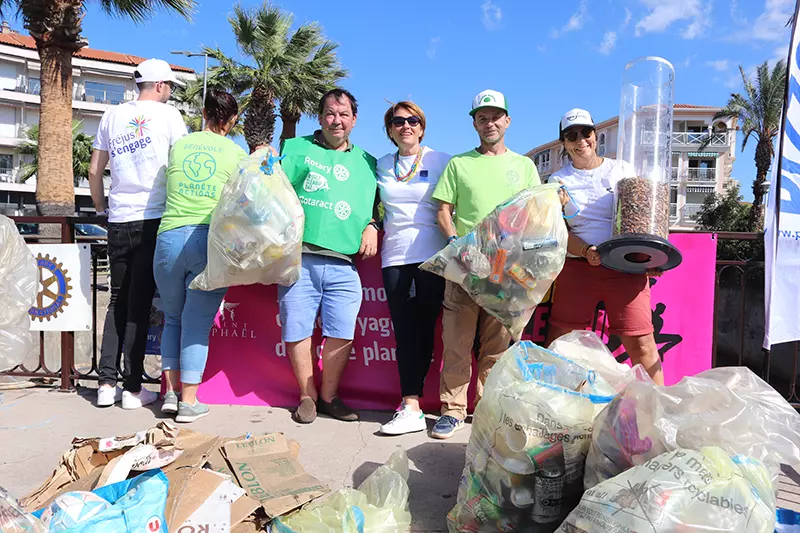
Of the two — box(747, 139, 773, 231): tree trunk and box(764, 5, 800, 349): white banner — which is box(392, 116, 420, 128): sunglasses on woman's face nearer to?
box(764, 5, 800, 349): white banner

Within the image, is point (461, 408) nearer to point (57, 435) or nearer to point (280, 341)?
point (280, 341)

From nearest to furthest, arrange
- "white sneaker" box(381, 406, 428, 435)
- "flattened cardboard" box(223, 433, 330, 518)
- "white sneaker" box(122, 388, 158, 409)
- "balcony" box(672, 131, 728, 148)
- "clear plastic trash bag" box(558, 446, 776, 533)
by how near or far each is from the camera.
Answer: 1. "clear plastic trash bag" box(558, 446, 776, 533)
2. "flattened cardboard" box(223, 433, 330, 518)
3. "white sneaker" box(381, 406, 428, 435)
4. "white sneaker" box(122, 388, 158, 409)
5. "balcony" box(672, 131, 728, 148)

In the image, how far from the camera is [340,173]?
11.5ft

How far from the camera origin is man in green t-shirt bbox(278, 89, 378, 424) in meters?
3.47

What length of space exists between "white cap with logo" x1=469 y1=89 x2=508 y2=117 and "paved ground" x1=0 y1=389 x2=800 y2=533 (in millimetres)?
1966

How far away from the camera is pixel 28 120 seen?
4381 cm

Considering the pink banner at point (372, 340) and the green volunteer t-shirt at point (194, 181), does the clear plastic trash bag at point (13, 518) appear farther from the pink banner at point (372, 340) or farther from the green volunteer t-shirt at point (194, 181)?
the pink banner at point (372, 340)

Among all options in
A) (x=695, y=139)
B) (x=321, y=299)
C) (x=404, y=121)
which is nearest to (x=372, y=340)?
(x=321, y=299)

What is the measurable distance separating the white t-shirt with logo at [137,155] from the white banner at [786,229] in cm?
368

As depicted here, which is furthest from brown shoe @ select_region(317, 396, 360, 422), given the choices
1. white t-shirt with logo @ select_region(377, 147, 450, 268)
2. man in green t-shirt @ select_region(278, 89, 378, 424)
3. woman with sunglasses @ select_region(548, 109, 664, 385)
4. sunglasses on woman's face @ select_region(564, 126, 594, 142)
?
sunglasses on woman's face @ select_region(564, 126, 594, 142)

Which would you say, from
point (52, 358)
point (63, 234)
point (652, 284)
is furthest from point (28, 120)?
point (652, 284)

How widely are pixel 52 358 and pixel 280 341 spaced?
21.7 ft

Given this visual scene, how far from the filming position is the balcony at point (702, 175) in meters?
51.3

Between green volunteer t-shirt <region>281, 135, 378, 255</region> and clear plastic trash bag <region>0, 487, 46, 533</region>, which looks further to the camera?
green volunteer t-shirt <region>281, 135, 378, 255</region>
